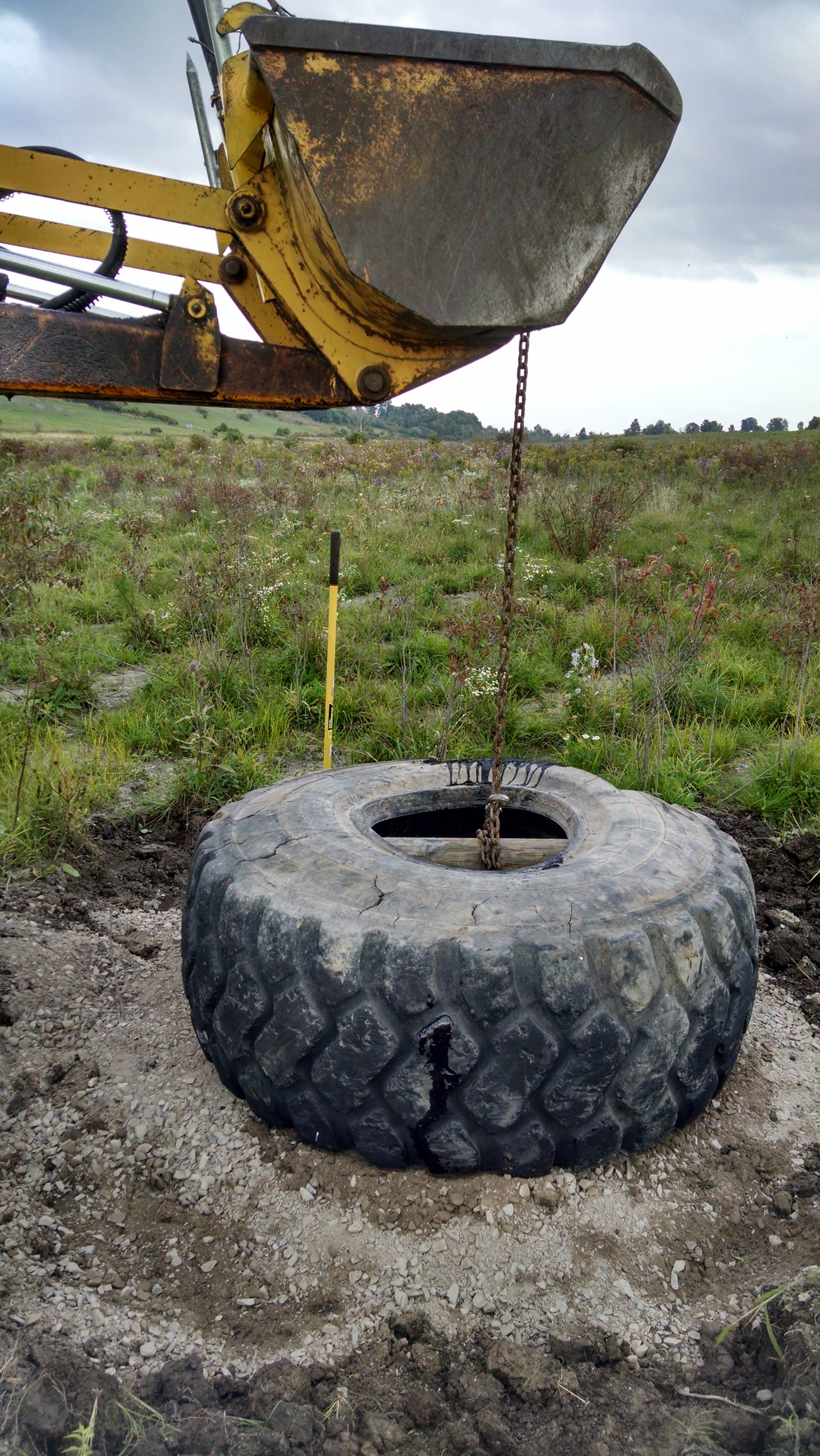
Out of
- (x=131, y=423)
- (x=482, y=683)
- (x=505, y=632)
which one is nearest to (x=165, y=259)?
(x=505, y=632)

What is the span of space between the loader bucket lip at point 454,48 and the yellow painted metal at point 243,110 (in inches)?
5.9

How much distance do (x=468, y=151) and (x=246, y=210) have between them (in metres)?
0.49

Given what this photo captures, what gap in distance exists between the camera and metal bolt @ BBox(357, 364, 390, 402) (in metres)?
1.88

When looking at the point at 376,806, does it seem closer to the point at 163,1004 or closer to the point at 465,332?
the point at 163,1004

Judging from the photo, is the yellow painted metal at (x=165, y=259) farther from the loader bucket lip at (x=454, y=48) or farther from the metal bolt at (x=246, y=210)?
the loader bucket lip at (x=454, y=48)

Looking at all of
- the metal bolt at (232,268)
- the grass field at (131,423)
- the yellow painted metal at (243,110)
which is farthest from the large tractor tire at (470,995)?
the grass field at (131,423)

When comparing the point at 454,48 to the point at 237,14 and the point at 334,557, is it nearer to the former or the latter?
the point at 237,14

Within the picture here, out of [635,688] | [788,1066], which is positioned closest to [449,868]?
[788,1066]

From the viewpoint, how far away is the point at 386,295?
1.69 metres

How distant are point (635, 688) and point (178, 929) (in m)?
3.00

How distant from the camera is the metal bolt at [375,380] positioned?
1.88 metres

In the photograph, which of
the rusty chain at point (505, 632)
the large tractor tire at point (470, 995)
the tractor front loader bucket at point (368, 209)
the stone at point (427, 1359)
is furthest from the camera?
the rusty chain at point (505, 632)

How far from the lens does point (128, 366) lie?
183cm

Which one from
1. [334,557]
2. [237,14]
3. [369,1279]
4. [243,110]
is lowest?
[369,1279]
